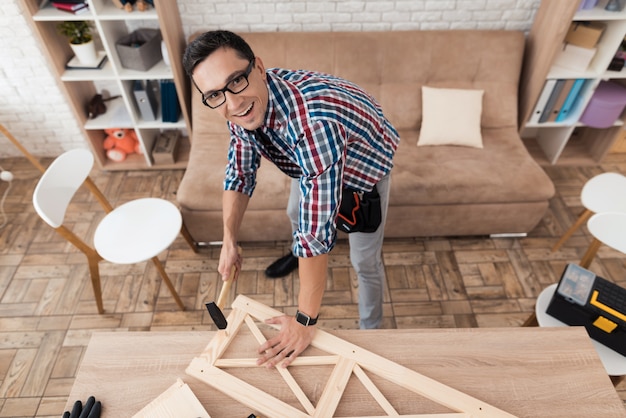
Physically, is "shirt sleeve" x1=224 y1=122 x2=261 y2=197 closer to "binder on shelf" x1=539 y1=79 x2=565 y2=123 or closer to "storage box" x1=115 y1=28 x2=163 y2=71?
"storage box" x1=115 y1=28 x2=163 y2=71

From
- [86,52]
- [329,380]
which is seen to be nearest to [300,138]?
[329,380]

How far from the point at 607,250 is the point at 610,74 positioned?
3.64 feet

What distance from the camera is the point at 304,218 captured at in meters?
1.13

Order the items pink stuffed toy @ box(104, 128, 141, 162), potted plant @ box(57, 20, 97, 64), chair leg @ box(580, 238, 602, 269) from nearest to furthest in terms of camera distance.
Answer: chair leg @ box(580, 238, 602, 269)
potted plant @ box(57, 20, 97, 64)
pink stuffed toy @ box(104, 128, 141, 162)

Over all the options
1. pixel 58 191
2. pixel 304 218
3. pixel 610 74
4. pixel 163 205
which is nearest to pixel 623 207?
pixel 610 74

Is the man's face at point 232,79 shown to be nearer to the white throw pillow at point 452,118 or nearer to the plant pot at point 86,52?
the white throw pillow at point 452,118

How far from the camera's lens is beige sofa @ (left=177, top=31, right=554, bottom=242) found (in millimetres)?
2279

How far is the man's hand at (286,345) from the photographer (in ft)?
4.19

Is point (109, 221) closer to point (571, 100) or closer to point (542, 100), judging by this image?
point (542, 100)

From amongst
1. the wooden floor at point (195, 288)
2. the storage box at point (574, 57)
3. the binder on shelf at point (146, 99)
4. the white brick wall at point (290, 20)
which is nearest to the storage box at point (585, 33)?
the storage box at point (574, 57)

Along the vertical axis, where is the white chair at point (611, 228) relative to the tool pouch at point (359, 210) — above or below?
below

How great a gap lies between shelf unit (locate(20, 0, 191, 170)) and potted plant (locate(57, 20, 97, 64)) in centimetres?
6

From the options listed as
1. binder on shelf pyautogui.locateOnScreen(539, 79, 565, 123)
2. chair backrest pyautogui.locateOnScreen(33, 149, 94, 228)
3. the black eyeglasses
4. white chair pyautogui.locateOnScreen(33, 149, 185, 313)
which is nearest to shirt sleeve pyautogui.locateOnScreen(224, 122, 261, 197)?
the black eyeglasses

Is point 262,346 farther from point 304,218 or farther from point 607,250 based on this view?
point 607,250
